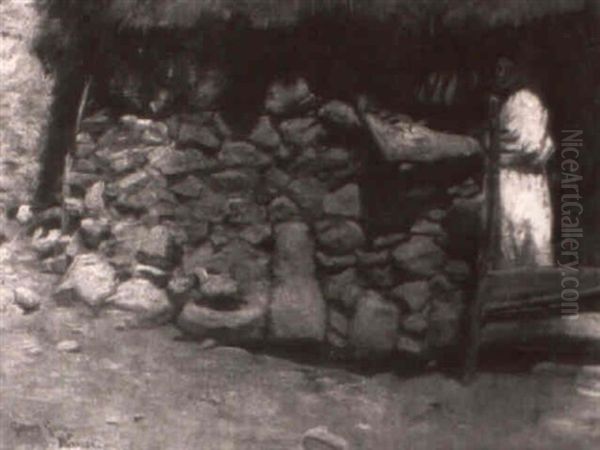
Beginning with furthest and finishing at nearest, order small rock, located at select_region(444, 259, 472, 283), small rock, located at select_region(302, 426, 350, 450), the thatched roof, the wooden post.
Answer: the wooden post < small rock, located at select_region(444, 259, 472, 283) < the thatched roof < small rock, located at select_region(302, 426, 350, 450)

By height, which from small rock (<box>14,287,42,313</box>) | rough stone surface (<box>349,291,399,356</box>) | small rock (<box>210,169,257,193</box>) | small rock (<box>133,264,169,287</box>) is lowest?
rough stone surface (<box>349,291,399,356</box>)

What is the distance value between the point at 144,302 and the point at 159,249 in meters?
0.20

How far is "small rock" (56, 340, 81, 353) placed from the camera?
10.7ft

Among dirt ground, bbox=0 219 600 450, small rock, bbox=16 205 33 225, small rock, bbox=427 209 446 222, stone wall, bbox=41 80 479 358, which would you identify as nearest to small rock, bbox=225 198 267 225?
stone wall, bbox=41 80 479 358

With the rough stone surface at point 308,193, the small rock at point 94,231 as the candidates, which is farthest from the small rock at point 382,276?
the small rock at point 94,231

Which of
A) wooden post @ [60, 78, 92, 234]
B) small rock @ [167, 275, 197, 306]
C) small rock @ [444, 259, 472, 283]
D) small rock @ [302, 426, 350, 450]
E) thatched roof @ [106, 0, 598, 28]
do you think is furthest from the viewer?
wooden post @ [60, 78, 92, 234]

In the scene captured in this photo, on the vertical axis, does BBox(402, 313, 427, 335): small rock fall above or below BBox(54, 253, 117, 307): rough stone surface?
below

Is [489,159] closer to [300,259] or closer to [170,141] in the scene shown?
[300,259]

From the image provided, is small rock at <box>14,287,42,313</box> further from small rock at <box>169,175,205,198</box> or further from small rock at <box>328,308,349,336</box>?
small rock at <box>328,308,349,336</box>

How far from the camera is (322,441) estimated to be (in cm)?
293

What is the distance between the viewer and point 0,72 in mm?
3691

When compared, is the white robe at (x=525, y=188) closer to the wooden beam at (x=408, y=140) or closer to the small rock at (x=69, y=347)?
the wooden beam at (x=408, y=140)

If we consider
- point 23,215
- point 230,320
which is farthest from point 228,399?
point 23,215

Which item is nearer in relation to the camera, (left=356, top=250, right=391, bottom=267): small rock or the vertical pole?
the vertical pole
